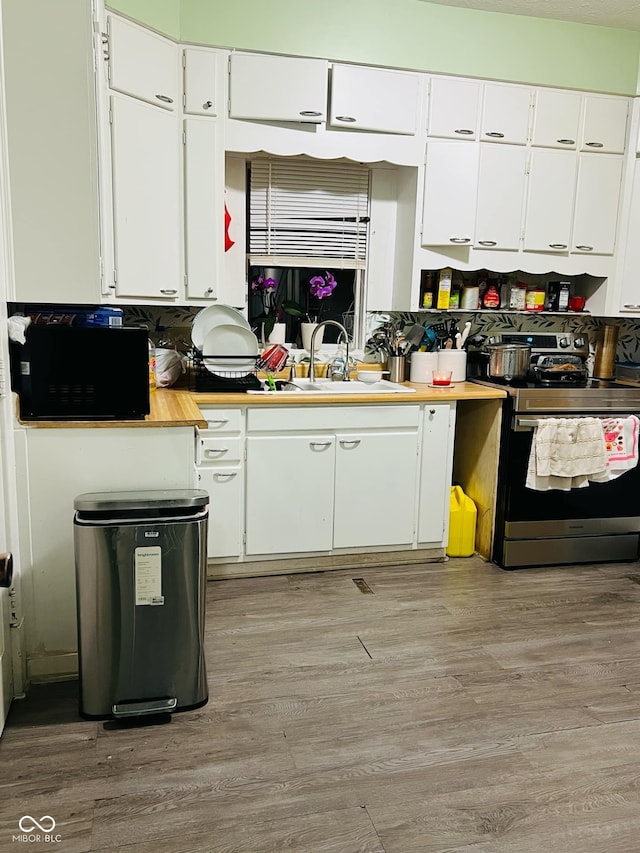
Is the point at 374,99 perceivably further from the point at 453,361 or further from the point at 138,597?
the point at 138,597

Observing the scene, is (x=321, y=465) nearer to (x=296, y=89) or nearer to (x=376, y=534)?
(x=376, y=534)

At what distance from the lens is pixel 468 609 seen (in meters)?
3.03

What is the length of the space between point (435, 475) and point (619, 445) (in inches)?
37.1

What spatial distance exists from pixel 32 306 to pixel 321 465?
1434 millimetres

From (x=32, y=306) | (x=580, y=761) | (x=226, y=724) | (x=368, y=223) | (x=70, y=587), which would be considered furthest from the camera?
(x=368, y=223)

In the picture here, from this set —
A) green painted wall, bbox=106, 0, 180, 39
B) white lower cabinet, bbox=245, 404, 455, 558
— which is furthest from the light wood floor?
green painted wall, bbox=106, 0, 180, 39

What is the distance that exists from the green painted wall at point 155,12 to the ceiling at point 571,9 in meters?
1.25

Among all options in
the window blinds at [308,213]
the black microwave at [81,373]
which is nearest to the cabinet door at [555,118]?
the window blinds at [308,213]

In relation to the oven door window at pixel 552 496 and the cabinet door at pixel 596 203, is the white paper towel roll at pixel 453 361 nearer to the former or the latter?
the oven door window at pixel 552 496

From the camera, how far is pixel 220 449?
3.15 meters

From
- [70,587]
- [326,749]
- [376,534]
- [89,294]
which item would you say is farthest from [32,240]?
[376,534]

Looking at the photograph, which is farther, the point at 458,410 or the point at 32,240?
the point at 458,410

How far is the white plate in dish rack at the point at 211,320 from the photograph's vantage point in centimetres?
331

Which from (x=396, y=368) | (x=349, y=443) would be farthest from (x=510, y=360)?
(x=349, y=443)
